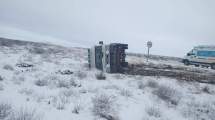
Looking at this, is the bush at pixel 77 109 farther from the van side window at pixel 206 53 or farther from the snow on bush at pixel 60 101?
the van side window at pixel 206 53

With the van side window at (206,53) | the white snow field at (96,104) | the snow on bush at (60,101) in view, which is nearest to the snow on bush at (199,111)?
the white snow field at (96,104)

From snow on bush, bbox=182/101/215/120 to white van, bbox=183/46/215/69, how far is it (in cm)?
2479

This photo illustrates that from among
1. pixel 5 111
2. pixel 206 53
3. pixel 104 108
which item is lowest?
pixel 104 108

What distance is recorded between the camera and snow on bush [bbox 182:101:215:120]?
21.6 feet

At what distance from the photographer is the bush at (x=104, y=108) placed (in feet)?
19.6

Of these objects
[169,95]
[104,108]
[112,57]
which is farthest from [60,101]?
[112,57]

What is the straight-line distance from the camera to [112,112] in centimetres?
633

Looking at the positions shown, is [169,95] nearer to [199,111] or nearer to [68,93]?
[199,111]

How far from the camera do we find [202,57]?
102ft

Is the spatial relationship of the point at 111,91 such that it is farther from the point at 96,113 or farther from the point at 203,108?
the point at 203,108

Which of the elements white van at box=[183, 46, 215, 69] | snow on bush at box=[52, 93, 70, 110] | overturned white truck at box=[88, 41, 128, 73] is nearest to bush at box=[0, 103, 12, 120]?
snow on bush at box=[52, 93, 70, 110]

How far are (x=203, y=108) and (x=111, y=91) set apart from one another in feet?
12.2

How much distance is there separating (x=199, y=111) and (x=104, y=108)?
11.3 feet

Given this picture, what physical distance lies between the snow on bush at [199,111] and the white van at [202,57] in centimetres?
2479
